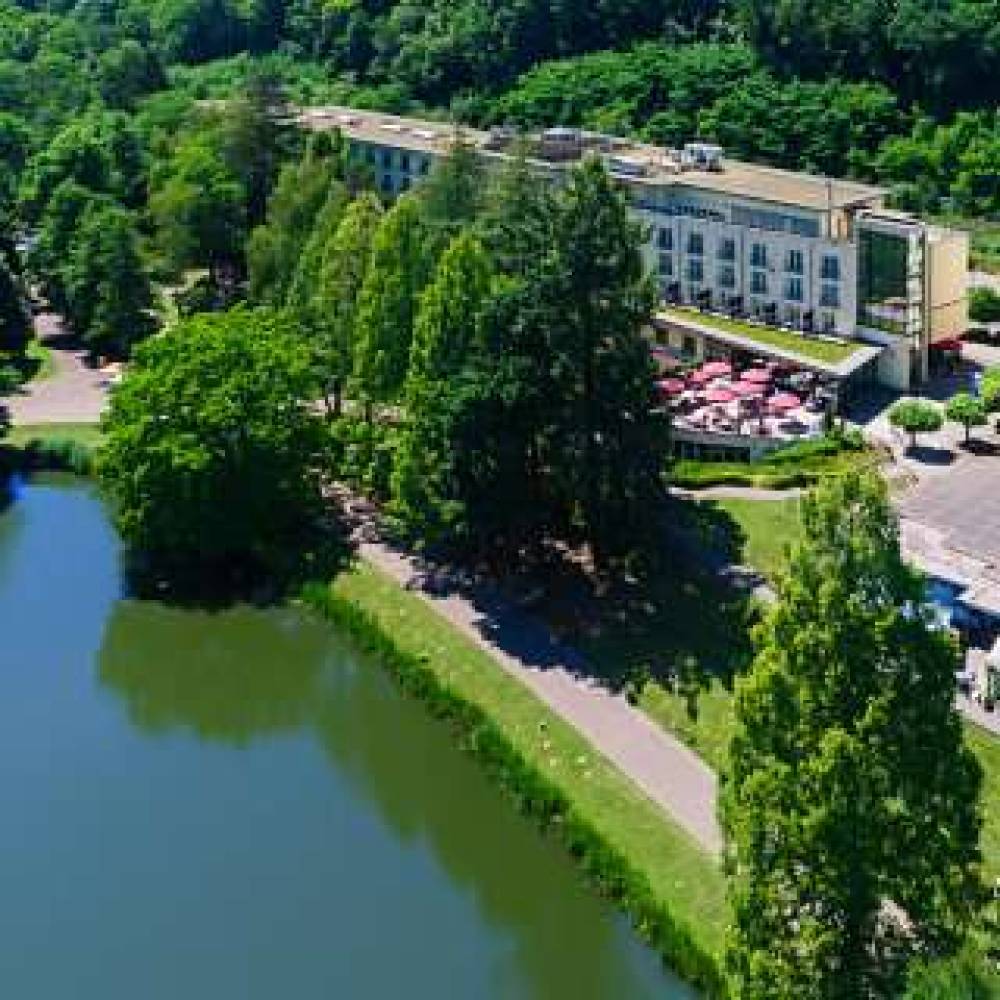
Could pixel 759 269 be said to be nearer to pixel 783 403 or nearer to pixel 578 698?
pixel 783 403

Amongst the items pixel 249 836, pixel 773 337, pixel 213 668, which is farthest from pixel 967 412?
pixel 249 836

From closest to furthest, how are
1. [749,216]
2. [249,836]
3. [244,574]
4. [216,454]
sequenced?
1. [249,836]
2. [216,454]
3. [244,574]
4. [749,216]

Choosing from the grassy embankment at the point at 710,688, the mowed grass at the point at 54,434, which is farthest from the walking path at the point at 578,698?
the mowed grass at the point at 54,434

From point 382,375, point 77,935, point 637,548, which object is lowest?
point 77,935

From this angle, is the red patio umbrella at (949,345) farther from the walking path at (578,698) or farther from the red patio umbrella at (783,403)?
the walking path at (578,698)

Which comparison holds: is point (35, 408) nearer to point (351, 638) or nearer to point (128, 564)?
point (128, 564)

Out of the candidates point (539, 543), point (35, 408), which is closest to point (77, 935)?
point (539, 543)

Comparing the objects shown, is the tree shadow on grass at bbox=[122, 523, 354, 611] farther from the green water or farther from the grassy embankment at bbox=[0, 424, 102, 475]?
the grassy embankment at bbox=[0, 424, 102, 475]
